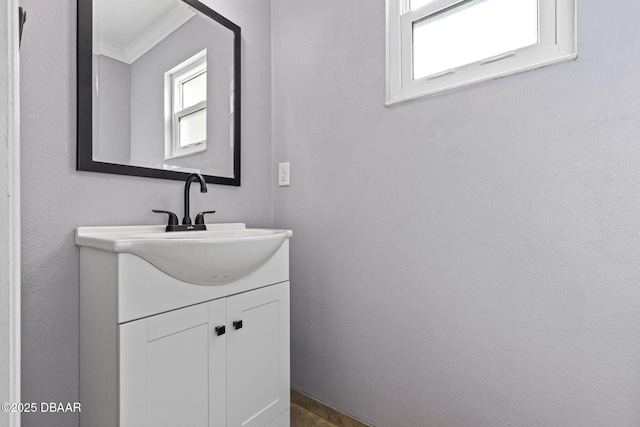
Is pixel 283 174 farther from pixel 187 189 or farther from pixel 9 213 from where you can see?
pixel 9 213

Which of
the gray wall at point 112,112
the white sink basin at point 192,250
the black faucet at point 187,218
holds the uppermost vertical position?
the gray wall at point 112,112

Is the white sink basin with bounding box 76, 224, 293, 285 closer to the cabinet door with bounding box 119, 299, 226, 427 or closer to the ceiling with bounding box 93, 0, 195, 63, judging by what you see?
the cabinet door with bounding box 119, 299, 226, 427

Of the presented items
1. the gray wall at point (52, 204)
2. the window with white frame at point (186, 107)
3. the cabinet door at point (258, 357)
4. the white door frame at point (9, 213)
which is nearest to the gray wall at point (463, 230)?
the cabinet door at point (258, 357)

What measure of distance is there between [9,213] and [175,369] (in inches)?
25.1

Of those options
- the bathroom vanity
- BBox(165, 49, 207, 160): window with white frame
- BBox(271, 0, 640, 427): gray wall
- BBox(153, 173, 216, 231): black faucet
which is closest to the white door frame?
the bathroom vanity

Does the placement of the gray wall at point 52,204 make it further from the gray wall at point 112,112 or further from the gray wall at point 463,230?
the gray wall at point 463,230

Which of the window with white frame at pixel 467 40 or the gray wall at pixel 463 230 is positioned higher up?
the window with white frame at pixel 467 40

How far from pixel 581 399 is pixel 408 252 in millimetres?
636

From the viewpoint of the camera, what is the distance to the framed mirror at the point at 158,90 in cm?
111

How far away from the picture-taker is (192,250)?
90cm

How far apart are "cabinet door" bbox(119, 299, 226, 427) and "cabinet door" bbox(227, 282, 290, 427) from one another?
0.14ft

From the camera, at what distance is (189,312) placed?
3.22 feet

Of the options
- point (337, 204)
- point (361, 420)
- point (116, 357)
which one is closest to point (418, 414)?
point (361, 420)

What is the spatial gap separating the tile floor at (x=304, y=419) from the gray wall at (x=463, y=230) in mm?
90
